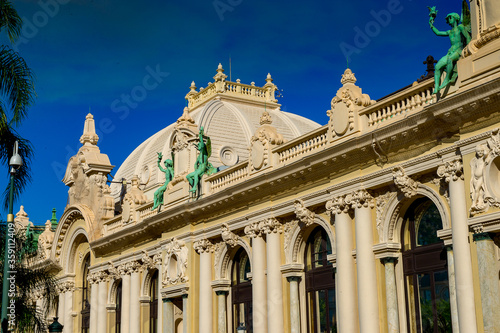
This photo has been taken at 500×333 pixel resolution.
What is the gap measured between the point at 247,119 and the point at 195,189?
44.7 feet

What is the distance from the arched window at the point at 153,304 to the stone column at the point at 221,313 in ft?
21.7

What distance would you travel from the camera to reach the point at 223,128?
47.4m

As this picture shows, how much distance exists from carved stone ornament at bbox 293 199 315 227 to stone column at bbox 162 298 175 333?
10790 millimetres

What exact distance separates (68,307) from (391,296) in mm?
28534

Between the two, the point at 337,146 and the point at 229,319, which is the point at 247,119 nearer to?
the point at 229,319

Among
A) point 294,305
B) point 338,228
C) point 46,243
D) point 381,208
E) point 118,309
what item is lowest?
point 294,305

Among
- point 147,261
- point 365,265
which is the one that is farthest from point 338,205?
point 147,261

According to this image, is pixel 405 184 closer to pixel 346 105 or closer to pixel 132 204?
pixel 346 105

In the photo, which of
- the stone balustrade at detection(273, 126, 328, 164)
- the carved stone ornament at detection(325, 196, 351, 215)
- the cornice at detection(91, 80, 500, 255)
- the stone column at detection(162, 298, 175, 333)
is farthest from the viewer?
the stone column at detection(162, 298, 175, 333)

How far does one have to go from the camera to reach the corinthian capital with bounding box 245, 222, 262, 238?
31.5 m

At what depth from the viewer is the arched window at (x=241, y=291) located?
3300cm

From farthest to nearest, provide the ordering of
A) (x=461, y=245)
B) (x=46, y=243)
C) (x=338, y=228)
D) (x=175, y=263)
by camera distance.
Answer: (x=46, y=243) < (x=175, y=263) < (x=338, y=228) < (x=461, y=245)

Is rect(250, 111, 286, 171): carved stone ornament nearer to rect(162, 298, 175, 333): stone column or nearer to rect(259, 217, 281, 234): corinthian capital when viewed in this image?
rect(259, 217, 281, 234): corinthian capital

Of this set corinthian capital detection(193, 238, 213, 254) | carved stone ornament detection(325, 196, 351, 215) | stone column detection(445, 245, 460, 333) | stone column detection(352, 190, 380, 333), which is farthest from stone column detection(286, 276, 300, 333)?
stone column detection(445, 245, 460, 333)
